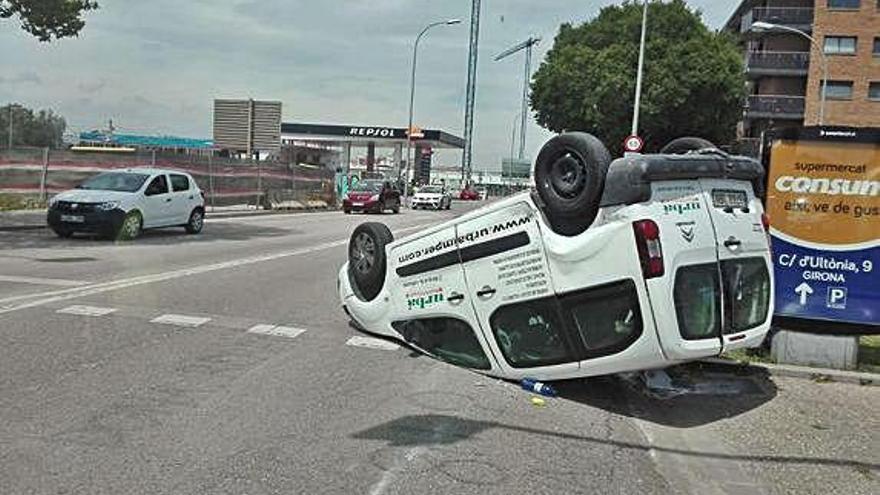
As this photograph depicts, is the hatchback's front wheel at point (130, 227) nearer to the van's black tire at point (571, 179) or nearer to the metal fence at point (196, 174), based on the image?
the metal fence at point (196, 174)

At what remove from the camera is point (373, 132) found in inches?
3494

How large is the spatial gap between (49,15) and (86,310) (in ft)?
40.9

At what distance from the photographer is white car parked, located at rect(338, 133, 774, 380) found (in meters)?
5.71

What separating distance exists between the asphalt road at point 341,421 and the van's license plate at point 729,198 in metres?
1.57

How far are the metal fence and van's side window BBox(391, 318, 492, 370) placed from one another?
21.2 meters

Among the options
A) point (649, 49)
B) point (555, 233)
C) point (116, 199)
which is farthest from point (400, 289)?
point (649, 49)

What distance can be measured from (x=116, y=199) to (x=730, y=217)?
603 inches

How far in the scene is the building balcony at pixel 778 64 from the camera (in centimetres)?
5891

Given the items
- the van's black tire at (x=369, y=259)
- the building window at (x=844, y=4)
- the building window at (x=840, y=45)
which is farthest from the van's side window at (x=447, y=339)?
the building window at (x=844, y=4)

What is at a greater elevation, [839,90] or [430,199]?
[839,90]

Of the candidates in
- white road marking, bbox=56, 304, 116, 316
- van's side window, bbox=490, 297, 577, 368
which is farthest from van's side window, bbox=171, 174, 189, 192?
van's side window, bbox=490, 297, 577, 368

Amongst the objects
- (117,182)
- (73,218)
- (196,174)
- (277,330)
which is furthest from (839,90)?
(277,330)

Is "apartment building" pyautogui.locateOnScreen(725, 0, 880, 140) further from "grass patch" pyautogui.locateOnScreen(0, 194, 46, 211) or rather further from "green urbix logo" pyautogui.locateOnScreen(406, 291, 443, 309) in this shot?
"green urbix logo" pyautogui.locateOnScreen(406, 291, 443, 309)

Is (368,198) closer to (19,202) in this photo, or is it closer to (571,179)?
(19,202)
